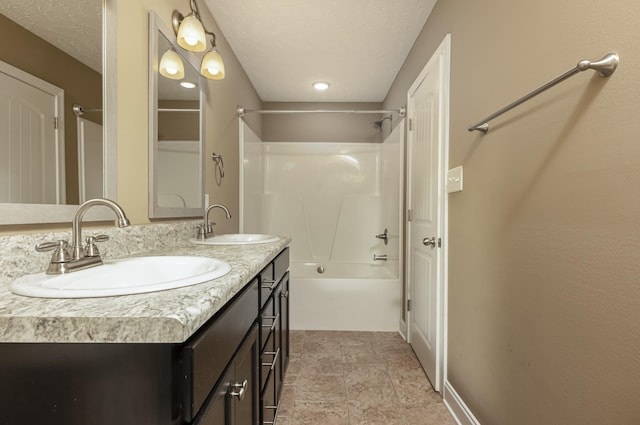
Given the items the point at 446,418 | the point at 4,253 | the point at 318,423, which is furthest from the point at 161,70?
the point at 446,418

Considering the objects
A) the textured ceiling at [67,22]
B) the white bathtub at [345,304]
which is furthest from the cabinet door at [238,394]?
the white bathtub at [345,304]

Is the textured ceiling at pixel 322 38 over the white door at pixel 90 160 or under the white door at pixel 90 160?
over

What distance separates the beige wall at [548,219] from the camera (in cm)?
68

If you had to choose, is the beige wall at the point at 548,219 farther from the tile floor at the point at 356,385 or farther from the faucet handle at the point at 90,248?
the faucet handle at the point at 90,248

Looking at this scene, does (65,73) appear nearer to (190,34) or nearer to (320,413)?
(190,34)

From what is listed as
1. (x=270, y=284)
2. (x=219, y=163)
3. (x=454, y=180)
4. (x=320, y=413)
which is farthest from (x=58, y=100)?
(x=320, y=413)

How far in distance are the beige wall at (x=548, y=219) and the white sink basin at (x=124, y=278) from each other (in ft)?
3.04

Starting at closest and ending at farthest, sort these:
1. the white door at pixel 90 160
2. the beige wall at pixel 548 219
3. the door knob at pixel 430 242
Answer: the beige wall at pixel 548 219 < the white door at pixel 90 160 < the door knob at pixel 430 242

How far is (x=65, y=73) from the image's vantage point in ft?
2.93

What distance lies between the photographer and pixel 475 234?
4.42ft

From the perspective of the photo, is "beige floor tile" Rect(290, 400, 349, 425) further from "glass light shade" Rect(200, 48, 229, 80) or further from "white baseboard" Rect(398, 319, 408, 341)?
"glass light shade" Rect(200, 48, 229, 80)

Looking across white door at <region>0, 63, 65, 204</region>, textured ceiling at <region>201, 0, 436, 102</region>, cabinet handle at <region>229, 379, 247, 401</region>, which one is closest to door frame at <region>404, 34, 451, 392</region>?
textured ceiling at <region>201, 0, 436, 102</region>

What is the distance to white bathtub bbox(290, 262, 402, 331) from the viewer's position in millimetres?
2600

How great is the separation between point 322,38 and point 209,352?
2.24 m
